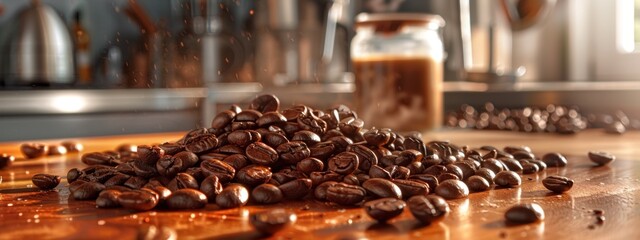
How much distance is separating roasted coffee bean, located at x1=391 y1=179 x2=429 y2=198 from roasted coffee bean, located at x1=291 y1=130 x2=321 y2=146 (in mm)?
141

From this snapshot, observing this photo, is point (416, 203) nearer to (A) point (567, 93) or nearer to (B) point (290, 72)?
(A) point (567, 93)

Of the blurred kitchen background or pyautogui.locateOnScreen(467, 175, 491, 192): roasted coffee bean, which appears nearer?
pyautogui.locateOnScreen(467, 175, 491, 192): roasted coffee bean

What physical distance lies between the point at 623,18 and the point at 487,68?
2.03 ft

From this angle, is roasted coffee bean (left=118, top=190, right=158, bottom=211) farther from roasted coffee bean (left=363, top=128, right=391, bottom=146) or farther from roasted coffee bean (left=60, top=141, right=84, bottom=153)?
roasted coffee bean (left=60, top=141, right=84, bottom=153)

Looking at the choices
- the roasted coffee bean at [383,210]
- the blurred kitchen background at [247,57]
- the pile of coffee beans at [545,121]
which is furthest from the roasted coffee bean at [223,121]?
the blurred kitchen background at [247,57]

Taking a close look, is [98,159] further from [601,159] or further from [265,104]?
[601,159]

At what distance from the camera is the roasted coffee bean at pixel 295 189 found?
2.66 ft

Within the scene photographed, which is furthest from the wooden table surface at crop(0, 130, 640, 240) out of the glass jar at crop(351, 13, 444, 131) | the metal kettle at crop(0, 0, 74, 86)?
the metal kettle at crop(0, 0, 74, 86)

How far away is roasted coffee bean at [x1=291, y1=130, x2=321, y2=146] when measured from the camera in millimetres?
933

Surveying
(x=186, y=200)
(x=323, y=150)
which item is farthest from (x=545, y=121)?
(x=186, y=200)

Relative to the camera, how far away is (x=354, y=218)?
70 cm

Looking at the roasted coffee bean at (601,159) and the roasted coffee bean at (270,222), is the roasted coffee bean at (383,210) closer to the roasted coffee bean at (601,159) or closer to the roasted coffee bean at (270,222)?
the roasted coffee bean at (270,222)

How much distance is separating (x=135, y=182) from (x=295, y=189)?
0.20 m

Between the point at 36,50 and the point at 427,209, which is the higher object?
the point at 36,50
